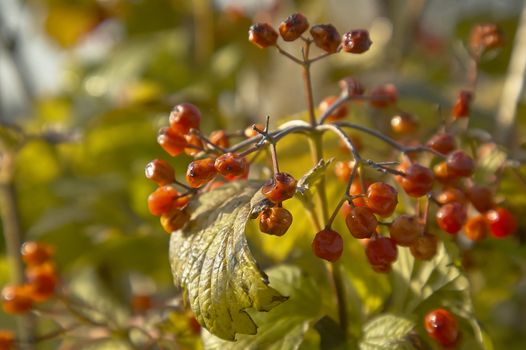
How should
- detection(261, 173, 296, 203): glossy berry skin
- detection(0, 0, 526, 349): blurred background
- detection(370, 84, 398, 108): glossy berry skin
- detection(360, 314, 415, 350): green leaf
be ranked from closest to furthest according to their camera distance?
detection(261, 173, 296, 203): glossy berry skin
detection(360, 314, 415, 350): green leaf
detection(370, 84, 398, 108): glossy berry skin
detection(0, 0, 526, 349): blurred background

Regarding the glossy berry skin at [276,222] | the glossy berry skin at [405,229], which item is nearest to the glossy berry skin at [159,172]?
the glossy berry skin at [276,222]

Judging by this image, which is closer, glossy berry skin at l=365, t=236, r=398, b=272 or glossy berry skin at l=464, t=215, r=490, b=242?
glossy berry skin at l=365, t=236, r=398, b=272

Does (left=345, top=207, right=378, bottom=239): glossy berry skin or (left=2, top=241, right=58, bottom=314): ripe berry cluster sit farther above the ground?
(left=345, top=207, right=378, bottom=239): glossy berry skin

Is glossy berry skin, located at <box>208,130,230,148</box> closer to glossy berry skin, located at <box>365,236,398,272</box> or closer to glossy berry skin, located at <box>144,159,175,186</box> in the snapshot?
glossy berry skin, located at <box>144,159,175,186</box>

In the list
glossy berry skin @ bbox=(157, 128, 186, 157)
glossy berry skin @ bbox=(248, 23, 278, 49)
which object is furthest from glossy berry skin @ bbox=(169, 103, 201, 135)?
glossy berry skin @ bbox=(248, 23, 278, 49)

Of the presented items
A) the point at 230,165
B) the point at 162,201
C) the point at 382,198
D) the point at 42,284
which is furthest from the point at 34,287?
the point at 382,198

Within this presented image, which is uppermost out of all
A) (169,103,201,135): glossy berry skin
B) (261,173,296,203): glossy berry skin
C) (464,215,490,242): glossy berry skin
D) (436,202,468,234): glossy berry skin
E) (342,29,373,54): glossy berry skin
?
(342,29,373,54): glossy berry skin
